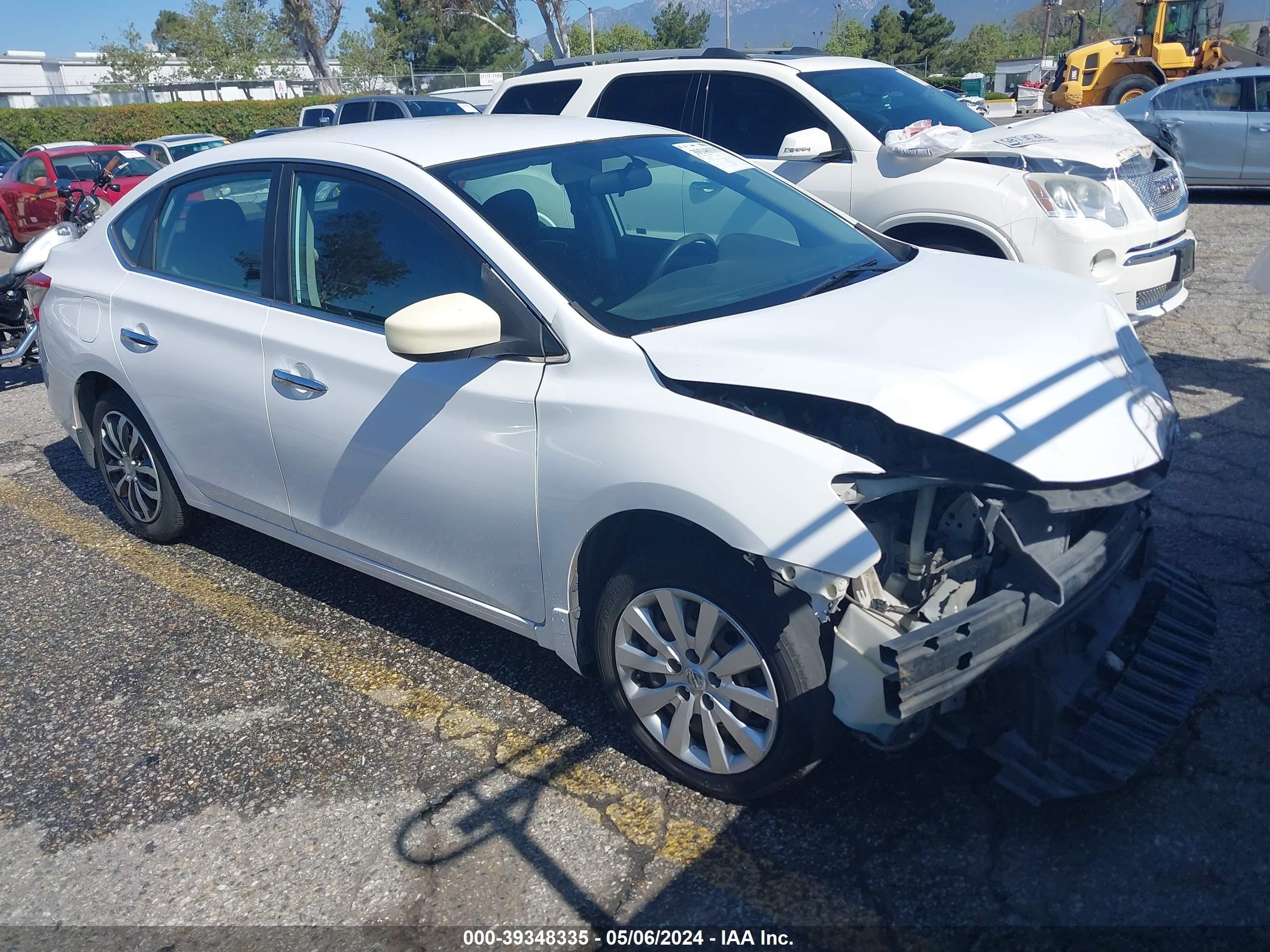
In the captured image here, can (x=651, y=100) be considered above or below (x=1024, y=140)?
above

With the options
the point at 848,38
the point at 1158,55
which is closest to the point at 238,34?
the point at 848,38

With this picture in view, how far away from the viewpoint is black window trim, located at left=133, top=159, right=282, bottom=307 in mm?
3773

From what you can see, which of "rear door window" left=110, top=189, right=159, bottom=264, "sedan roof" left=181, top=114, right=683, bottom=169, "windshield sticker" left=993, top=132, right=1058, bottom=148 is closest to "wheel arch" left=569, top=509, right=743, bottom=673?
"sedan roof" left=181, top=114, right=683, bottom=169

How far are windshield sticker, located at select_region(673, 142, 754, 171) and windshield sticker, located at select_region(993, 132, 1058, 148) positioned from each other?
2.63 metres

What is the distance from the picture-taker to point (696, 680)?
283 cm

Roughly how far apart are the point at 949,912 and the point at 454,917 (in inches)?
47.4

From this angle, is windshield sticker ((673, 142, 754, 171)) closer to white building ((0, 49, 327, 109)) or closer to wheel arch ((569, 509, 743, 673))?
wheel arch ((569, 509, 743, 673))

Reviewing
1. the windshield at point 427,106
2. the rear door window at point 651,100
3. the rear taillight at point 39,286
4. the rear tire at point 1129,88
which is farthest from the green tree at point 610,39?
the rear taillight at point 39,286

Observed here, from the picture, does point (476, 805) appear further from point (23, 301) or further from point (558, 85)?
point (23, 301)

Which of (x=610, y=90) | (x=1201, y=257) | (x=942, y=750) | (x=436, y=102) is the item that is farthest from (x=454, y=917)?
(x=436, y=102)

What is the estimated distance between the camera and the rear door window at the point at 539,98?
7.52 metres

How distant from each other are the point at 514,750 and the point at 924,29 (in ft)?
213

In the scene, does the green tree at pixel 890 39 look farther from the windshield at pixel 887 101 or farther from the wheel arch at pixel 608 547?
the wheel arch at pixel 608 547

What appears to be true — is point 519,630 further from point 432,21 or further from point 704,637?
point 432,21
